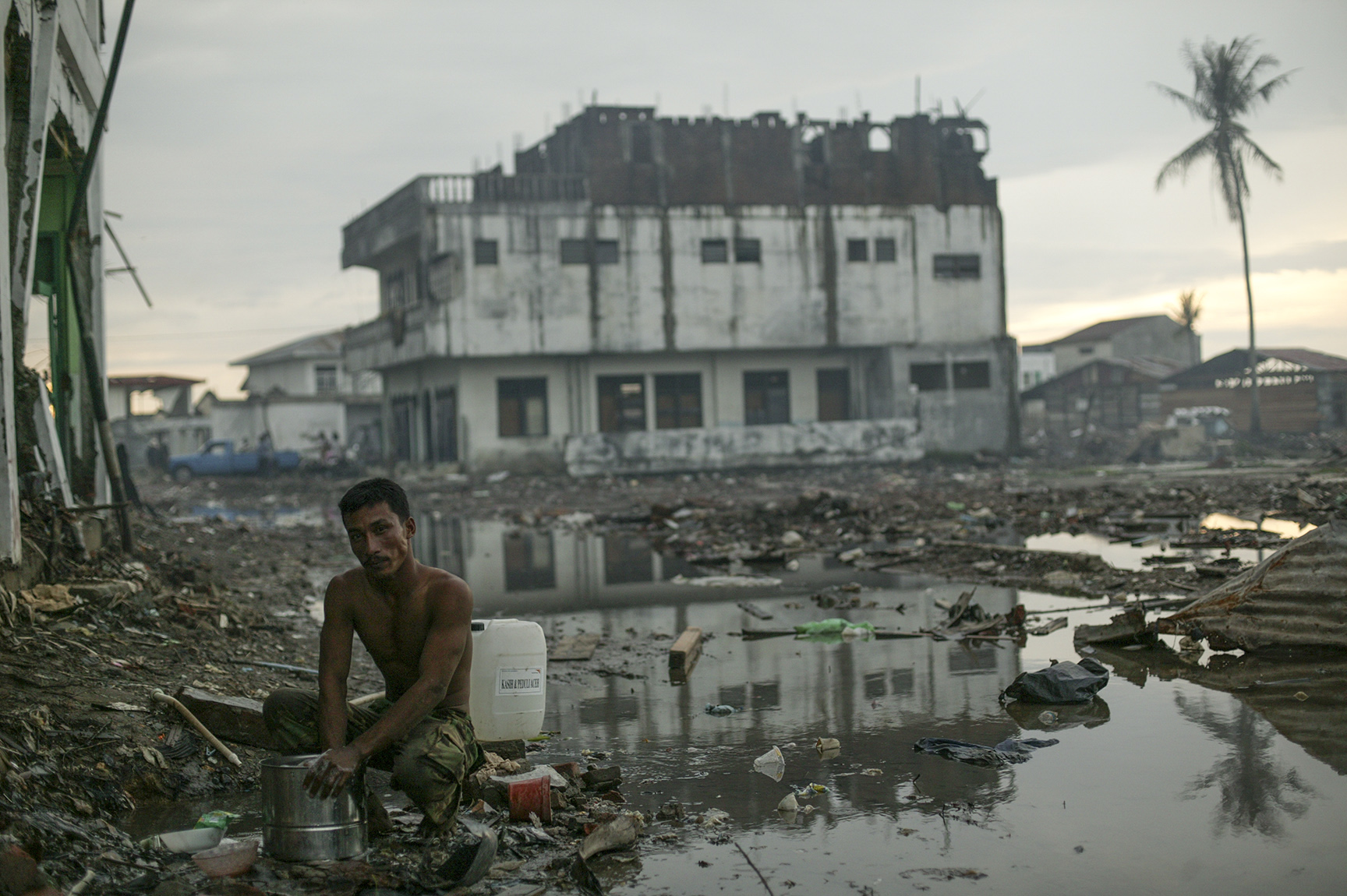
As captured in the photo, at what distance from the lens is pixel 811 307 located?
119 feet

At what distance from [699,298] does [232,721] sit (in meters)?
31.3

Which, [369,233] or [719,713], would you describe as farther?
[369,233]

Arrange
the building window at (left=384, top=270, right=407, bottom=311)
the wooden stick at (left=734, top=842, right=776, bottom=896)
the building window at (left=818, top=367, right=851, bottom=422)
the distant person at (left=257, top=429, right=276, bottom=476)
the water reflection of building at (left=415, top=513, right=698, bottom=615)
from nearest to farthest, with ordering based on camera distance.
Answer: the wooden stick at (left=734, top=842, right=776, bottom=896)
the water reflection of building at (left=415, top=513, right=698, bottom=615)
the building window at (left=384, top=270, right=407, bottom=311)
the building window at (left=818, top=367, right=851, bottom=422)
the distant person at (left=257, top=429, right=276, bottom=476)

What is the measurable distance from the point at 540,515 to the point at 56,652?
15375 millimetres

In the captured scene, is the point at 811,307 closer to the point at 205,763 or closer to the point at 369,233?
the point at 369,233

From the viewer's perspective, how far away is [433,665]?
369cm

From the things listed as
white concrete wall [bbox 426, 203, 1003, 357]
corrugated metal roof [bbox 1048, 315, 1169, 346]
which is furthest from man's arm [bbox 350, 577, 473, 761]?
corrugated metal roof [bbox 1048, 315, 1169, 346]

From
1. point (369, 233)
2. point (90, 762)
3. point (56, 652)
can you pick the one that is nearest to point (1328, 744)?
point (90, 762)

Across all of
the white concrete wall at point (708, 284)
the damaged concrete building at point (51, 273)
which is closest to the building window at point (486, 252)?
the white concrete wall at point (708, 284)

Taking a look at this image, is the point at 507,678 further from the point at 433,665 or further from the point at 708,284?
the point at 708,284

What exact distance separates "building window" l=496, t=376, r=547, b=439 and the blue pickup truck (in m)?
9.66

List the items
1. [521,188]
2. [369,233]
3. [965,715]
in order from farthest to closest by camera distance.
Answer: [369,233]
[521,188]
[965,715]

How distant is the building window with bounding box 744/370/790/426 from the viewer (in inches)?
1463

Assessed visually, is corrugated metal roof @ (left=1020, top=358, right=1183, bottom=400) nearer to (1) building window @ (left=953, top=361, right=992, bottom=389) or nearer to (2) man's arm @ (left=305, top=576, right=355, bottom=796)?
(1) building window @ (left=953, top=361, right=992, bottom=389)
